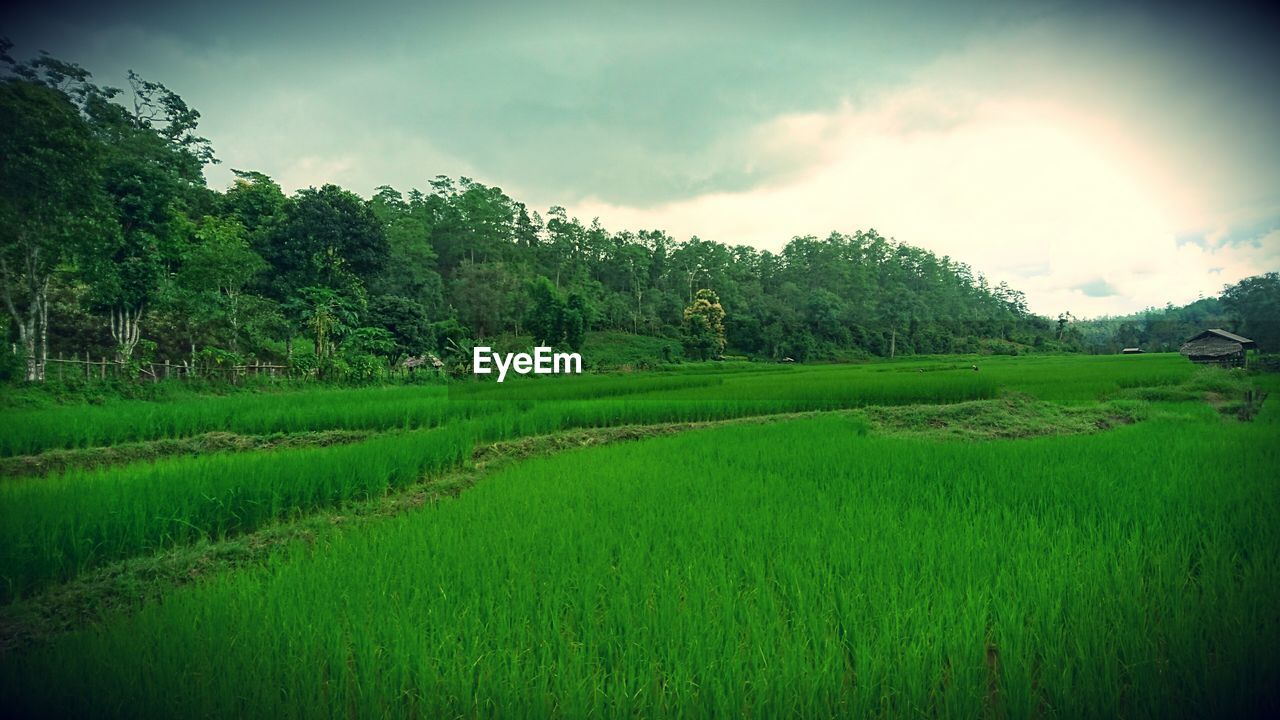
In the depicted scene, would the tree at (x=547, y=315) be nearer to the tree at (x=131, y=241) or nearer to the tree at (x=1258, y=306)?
the tree at (x=131, y=241)

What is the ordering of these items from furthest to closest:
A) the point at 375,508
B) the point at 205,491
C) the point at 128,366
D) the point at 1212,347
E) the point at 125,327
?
the point at 1212,347 → the point at 125,327 → the point at 128,366 → the point at 375,508 → the point at 205,491

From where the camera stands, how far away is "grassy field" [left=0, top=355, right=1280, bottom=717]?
167 centimetres

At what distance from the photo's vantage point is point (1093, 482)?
13.4 ft

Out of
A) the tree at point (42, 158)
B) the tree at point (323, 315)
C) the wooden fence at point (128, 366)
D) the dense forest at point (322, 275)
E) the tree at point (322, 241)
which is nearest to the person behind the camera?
the tree at point (42, 158)

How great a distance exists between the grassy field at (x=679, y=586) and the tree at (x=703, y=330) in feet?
101

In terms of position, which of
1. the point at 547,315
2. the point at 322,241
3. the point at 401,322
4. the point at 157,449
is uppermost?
the point at 322,241

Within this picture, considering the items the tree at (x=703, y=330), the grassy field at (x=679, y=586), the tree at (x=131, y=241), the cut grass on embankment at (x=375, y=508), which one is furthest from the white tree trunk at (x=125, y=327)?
the tree at (x=703, y=330)

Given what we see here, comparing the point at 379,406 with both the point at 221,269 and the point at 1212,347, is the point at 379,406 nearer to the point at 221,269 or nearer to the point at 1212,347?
the point at 221,269

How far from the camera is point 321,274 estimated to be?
21.8 metres

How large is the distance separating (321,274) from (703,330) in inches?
1016

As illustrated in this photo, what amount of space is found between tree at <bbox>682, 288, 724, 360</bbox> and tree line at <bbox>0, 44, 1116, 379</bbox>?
0.18 meters

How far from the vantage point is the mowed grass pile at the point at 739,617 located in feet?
5.40

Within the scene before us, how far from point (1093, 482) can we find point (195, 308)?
2333cm

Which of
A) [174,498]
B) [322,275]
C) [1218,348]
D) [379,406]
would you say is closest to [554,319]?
[322,275]
